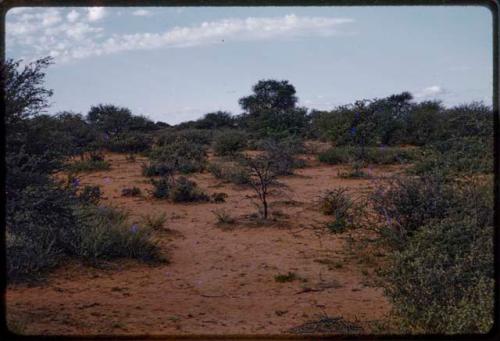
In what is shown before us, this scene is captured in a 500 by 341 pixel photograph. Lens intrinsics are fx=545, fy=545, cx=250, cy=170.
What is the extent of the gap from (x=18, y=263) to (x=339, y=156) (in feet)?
53.9

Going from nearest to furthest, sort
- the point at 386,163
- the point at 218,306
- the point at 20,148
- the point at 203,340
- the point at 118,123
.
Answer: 1. the point at 203,340
2. the point at 20,148
3. the point at 218,306
4. the point at 386,163
5. the point at 118,123

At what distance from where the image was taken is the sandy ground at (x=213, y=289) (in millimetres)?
5688

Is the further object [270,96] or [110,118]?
[270,96]

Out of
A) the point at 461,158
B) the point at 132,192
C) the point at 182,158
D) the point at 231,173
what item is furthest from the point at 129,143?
the point at 461,158

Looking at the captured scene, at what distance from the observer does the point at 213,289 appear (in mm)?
7086

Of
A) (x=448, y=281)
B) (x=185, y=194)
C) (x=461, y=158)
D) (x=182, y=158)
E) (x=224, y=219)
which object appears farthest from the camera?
(x=182, y=158)

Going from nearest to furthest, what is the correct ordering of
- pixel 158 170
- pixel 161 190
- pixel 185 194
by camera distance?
pixel 185 194
pixel 161 190
pixel 158 170

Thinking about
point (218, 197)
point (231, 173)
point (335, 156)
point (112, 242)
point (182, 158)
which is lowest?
point (335, 156)

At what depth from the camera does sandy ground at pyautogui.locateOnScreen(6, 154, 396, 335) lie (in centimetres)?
569

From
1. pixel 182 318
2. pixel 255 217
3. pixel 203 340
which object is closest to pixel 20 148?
pixel 182 318

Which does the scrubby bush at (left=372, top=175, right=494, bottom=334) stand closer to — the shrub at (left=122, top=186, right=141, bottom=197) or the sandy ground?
the sandy ground

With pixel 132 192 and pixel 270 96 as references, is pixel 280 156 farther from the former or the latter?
pixel 270 96

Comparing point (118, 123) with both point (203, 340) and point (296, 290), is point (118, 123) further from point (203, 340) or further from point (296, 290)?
point (203, 340)

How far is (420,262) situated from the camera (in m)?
5.38
